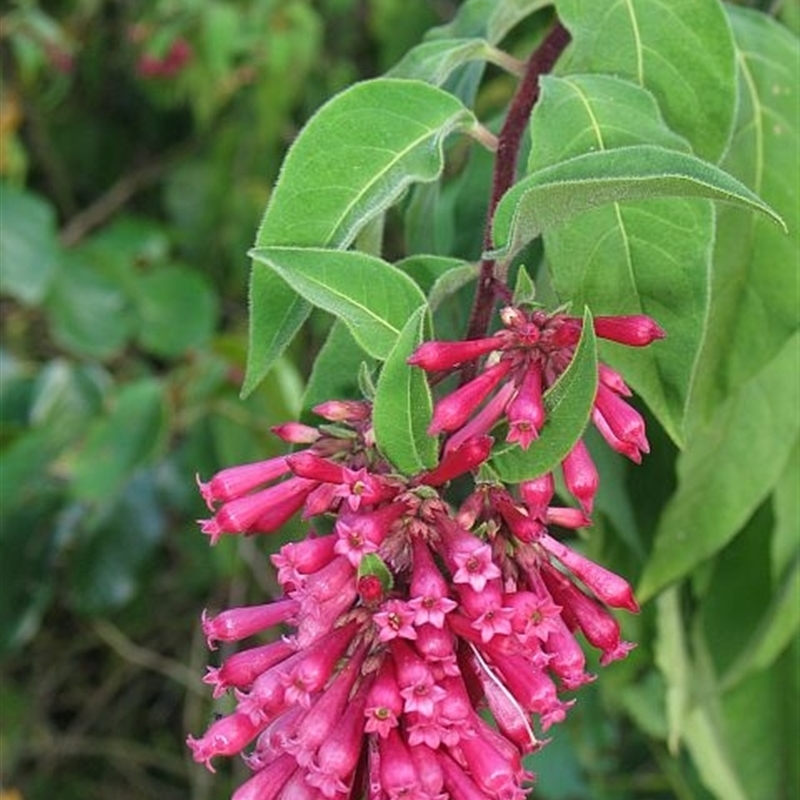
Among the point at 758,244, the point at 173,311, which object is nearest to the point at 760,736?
the point at 758,244

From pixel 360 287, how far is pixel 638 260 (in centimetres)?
17

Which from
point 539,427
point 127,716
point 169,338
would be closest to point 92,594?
point 169,338

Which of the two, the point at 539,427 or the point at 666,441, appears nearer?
the point at 539,427

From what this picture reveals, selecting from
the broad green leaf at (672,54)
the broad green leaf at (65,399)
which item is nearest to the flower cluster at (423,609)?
the broad green leaf at (672,54)

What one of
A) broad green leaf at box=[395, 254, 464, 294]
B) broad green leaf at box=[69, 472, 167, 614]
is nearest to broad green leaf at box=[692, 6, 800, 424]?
broad green leaf at box=[395, 254, 464, 294]

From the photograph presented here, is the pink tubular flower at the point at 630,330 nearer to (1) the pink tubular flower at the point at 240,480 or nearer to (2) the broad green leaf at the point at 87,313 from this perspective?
(1) the pink tubular flower at the point at 240,480

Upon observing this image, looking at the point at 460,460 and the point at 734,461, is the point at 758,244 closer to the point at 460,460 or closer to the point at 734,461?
the point at 734,461

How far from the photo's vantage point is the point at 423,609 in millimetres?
645

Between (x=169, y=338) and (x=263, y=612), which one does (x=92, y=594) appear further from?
(x=263, y=612)

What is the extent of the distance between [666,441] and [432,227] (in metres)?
0.22

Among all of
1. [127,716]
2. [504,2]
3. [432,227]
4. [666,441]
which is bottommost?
[127,716]

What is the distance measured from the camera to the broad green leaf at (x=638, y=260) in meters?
0.78

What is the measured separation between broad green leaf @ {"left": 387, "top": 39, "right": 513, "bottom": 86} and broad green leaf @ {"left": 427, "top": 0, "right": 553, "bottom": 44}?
4cm

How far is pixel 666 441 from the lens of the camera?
1046 millimetres
